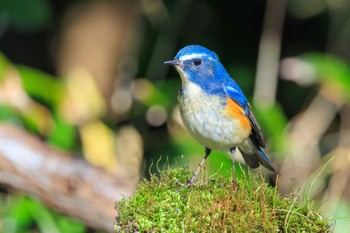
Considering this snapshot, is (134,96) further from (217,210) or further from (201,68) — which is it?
(217,210)

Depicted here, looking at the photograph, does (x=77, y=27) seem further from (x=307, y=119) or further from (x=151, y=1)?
(x=307, y=119)

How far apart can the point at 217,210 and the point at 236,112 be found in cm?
128

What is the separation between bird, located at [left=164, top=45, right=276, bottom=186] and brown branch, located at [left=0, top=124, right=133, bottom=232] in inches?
70.1

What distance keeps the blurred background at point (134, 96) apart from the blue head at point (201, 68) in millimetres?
1333

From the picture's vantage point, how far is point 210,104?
168 inches

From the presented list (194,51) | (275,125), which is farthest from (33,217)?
(194,51)

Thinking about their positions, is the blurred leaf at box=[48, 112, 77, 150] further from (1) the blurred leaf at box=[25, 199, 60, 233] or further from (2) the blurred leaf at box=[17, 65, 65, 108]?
(1) the blurred leaf at box=[25, 199, 60, 233]

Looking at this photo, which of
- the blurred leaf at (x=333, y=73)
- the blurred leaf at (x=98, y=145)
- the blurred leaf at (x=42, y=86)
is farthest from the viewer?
the blurred leaf at (x=42, y=86)

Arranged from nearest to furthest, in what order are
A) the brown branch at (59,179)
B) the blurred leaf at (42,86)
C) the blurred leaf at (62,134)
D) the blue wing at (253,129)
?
the blue wing at (253,129), the brown branch at (59,179), the blurred leaf at (62,134), the blurred leaf at (42,86)

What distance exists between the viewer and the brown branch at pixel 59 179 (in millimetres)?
6164

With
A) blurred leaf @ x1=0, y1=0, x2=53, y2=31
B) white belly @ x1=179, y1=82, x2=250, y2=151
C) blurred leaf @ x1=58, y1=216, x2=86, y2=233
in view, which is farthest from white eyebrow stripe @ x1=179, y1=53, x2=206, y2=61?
blurred leaf @ x1=0, y1=0, x2=53, y2=31

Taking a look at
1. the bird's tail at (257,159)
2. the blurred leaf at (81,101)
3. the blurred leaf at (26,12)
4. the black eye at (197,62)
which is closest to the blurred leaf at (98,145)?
the blurred leaf at (81,101)

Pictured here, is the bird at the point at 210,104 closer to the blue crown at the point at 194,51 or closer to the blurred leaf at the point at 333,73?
the blue crown at the point at 194,51

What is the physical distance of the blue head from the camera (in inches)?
165
